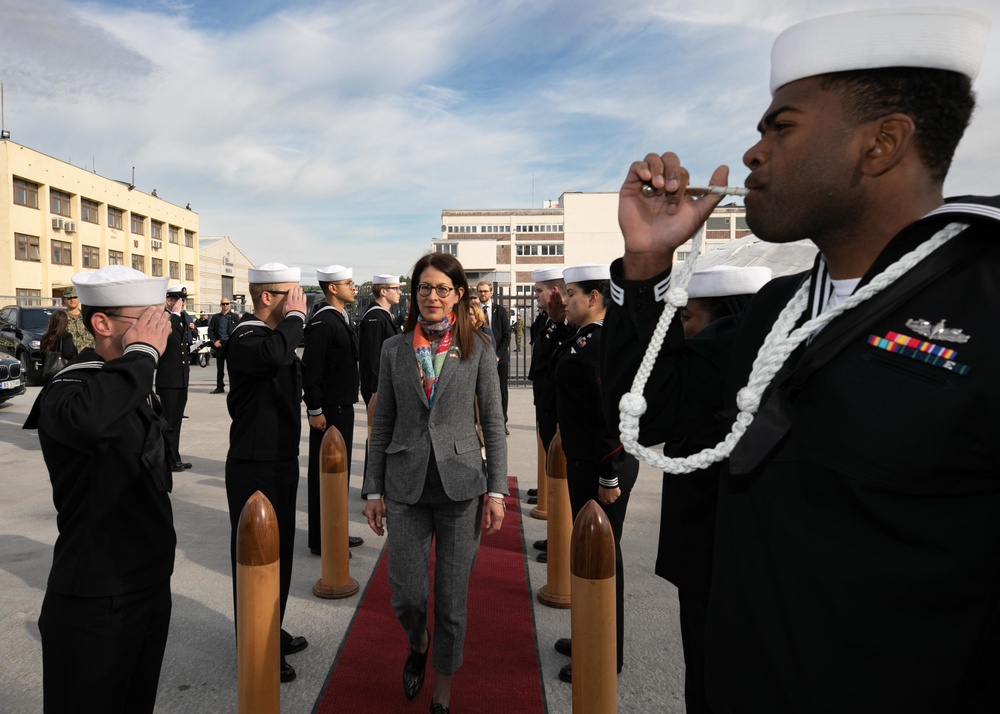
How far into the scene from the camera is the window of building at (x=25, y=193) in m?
37.5

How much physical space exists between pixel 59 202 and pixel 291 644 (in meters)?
46.5

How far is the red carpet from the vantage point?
11.6 feet

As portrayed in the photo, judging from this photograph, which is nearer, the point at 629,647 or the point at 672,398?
the point at 672,398

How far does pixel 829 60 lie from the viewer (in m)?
1.34

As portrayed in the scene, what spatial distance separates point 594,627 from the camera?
251 centimetres

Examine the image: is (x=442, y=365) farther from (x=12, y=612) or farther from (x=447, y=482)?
(x=12, y=612)

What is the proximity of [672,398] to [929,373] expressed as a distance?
0.61m

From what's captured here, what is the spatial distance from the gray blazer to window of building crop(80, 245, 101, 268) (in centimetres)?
4747

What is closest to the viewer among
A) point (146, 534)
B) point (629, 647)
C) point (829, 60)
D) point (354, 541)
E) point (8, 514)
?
point (829, 60)

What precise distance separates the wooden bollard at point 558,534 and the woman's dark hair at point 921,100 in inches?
141

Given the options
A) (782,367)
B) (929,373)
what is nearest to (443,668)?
(782,367)

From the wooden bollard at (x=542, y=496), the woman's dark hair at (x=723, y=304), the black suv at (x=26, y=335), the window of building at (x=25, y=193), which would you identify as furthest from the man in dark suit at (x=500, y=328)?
Result: the window of building at (x=25, y=193)

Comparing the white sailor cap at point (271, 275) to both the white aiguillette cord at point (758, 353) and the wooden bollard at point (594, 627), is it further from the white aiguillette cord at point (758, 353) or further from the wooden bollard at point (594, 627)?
the white aiguillette cord at point (758, 353)

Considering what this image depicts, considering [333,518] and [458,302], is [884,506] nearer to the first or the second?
[458,302]
